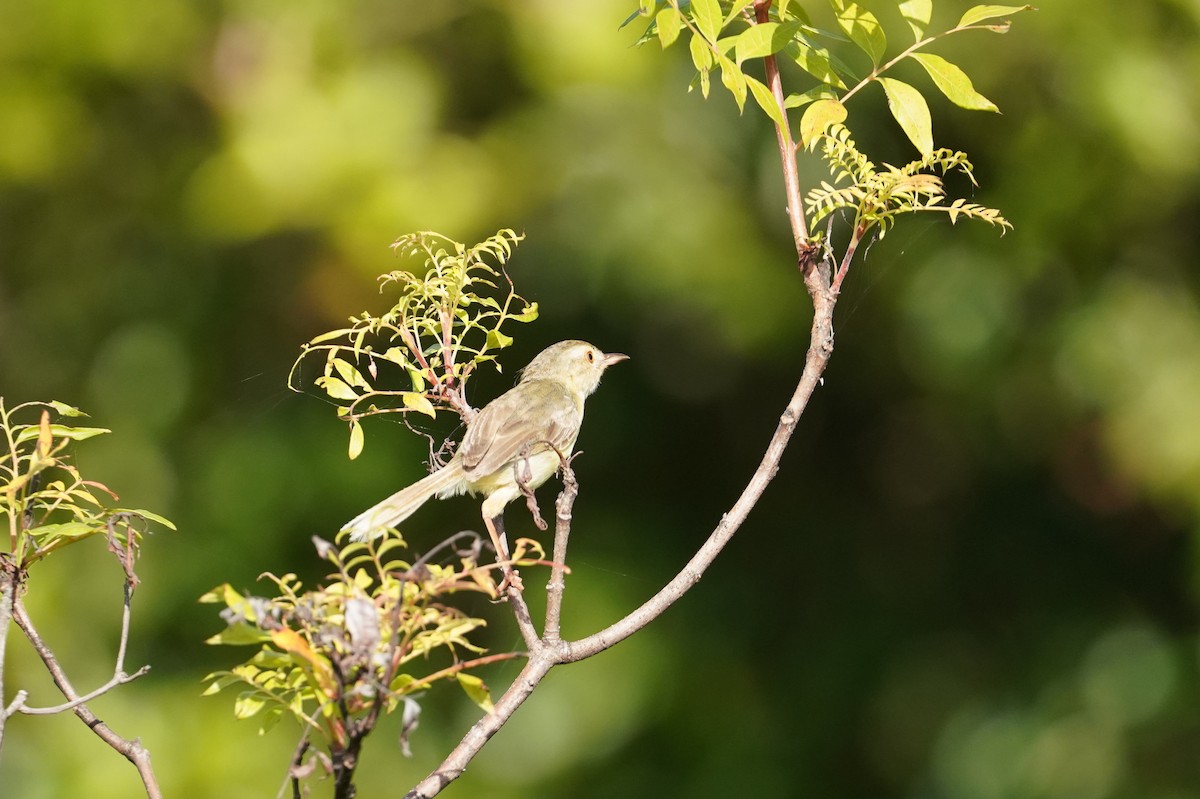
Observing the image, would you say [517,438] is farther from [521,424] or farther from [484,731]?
[484,731]

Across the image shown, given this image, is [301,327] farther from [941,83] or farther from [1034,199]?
[941,83]

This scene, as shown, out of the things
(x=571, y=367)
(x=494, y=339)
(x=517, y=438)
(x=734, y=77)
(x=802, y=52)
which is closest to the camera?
(x=734, y=77)

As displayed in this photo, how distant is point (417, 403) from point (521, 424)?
1240 millimetres

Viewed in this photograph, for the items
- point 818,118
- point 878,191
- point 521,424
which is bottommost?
point 521,424

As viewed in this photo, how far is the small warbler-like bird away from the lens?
86.2 inches

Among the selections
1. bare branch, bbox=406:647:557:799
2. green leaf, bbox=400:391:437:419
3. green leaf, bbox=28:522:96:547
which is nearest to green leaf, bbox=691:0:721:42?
green leaf, bbox=400:391:437:419

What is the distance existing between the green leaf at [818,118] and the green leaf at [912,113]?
65mm

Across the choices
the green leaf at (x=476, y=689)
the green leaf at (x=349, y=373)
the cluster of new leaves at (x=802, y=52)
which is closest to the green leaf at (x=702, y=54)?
the cluster of new leaves at (x=802, y=52)

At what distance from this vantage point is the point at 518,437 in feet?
8.03

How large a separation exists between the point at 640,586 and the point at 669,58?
5.43 ft

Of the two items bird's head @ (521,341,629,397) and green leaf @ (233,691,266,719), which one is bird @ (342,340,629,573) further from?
green leaf @ (233,691,266,719)

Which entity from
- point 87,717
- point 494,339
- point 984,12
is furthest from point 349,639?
point 984,12

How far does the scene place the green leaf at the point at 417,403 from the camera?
130 centimetres

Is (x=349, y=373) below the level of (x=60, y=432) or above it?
below
